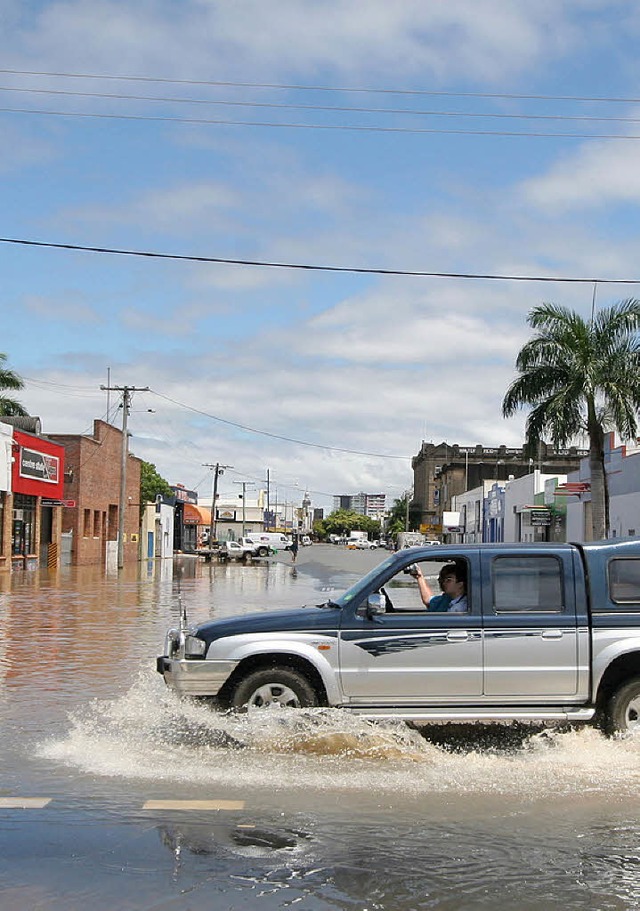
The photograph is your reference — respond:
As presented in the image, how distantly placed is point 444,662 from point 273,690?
1392 mm

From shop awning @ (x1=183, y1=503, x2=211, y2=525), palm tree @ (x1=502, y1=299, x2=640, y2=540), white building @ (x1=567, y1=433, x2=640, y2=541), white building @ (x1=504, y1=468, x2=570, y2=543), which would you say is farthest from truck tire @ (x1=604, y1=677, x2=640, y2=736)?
shop awning @ (x1=183, y1=503, x2=211, y2=525)

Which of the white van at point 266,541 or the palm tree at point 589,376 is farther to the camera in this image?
the white van at point 266,541

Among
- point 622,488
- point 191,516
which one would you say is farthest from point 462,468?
point 622,488

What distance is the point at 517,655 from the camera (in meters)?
8.60

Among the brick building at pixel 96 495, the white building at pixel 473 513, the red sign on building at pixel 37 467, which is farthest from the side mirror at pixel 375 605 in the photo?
the white building at pixel 473 513

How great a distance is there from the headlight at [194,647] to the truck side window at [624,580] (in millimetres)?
3361

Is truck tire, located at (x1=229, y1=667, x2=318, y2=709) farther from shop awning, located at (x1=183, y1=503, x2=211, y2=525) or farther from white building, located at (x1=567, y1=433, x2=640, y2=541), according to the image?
shop awning, located at (x1=183, y1=503, x2=211, y2=525)

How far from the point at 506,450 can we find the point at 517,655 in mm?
136041

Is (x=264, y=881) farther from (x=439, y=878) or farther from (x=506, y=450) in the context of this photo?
(x=506, y=450)

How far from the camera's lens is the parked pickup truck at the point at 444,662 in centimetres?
855

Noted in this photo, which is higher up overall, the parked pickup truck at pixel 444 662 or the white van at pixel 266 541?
the white van at pixel 266 541

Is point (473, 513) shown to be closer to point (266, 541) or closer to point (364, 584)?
point (266, 541)

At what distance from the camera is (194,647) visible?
8.76 meters

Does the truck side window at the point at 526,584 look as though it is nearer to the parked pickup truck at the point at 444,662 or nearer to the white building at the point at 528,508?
the parked pickup truck at the point at 444,662
